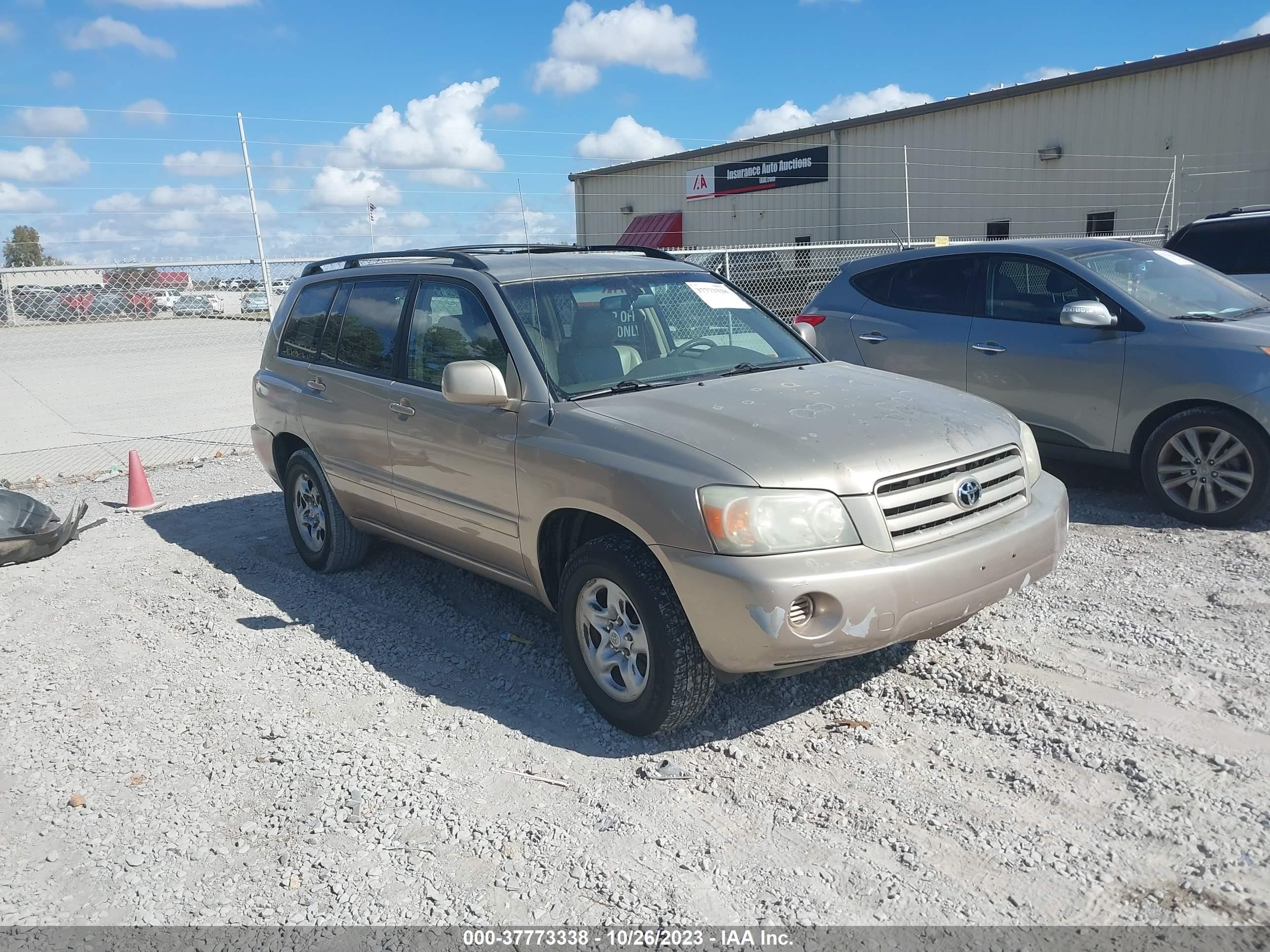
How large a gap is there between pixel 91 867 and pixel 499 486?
1.96 meters

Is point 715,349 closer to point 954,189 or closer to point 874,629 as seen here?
point 874,629

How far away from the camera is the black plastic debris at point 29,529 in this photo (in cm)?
620

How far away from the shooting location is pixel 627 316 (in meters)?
4.56

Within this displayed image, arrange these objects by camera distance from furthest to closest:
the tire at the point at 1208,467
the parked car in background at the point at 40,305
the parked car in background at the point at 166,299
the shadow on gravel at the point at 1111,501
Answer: the parked car in background at the point at 166,299, the parked car in background at the point at 40,305, the shadow on gravel at the point at 1111,501, the tire at the point at 1208,467

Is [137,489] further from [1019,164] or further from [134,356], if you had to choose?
[1019,164]

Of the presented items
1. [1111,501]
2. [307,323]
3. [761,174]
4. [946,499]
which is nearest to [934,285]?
[1111,501]

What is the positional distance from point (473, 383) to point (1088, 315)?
3959mm

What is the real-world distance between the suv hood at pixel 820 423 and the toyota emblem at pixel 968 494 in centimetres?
10

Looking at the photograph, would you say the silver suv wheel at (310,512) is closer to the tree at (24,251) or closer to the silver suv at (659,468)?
the silver suv at (659,468)

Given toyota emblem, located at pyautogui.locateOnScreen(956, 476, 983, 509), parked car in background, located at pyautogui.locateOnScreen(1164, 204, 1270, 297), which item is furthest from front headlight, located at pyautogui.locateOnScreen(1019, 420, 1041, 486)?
parked car in background, located at pyautogui.locateOnScreen(1164, 204, 1270, 297)

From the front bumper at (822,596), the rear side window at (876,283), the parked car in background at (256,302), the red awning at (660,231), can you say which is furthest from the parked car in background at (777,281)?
the red awning at (660,231)

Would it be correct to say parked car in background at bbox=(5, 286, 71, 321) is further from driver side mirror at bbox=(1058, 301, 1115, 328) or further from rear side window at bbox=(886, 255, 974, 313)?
driver side mirror at bbox=(1058, 301, 1115, 328)

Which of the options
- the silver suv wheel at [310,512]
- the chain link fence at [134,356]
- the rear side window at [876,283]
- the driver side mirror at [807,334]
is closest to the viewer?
the driver side mirror at [807,334]

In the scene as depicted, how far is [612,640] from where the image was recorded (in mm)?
3746
